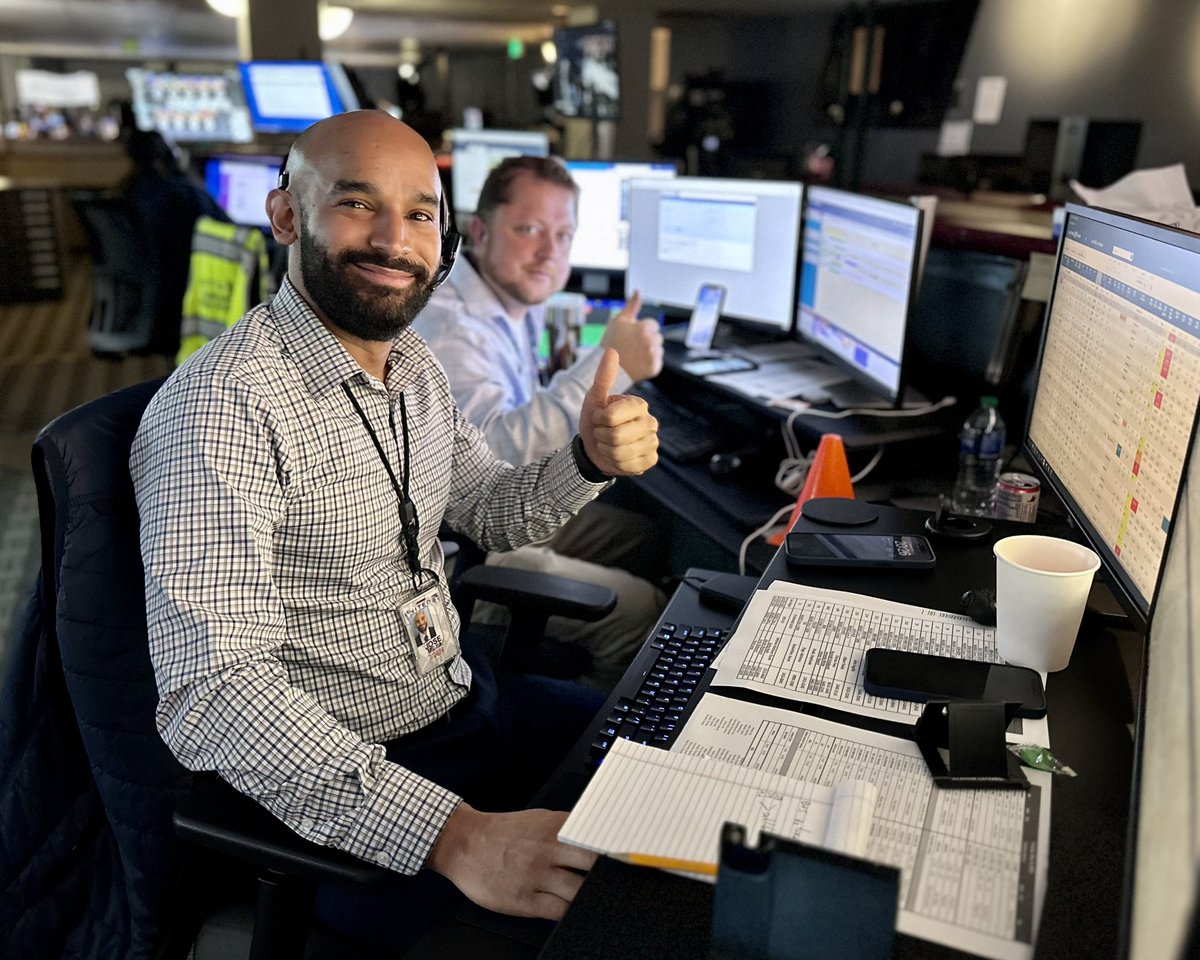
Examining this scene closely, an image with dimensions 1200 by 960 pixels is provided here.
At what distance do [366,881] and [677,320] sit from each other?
219 centimetres

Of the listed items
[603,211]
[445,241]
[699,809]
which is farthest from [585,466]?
[603,211]

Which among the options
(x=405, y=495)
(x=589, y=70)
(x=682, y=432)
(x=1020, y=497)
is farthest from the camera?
(x=589, y=70)

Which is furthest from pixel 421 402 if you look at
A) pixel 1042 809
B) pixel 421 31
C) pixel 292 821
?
pixel 421 31

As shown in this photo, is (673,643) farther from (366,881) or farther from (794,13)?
(794,13)

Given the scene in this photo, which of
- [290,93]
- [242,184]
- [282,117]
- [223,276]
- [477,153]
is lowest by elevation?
[223,276]

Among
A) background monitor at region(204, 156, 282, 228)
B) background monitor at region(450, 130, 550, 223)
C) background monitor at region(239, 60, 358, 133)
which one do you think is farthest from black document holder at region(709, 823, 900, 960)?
background monitor at region(239, 60, 358, 133)

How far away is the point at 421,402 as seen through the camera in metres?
1.37

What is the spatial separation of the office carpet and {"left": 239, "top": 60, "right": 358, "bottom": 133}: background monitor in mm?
1447

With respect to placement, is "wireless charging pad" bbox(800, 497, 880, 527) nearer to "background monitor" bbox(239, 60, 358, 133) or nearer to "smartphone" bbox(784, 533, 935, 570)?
"smartphone" bbox(784, 533, 935, 570)

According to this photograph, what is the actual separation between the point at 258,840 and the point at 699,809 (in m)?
0.46

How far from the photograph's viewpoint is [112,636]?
103cm

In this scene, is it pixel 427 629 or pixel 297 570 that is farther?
pixel 427 629

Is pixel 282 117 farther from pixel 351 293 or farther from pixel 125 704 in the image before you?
pixel 125 704

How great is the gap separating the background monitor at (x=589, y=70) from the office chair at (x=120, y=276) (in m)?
2.30
